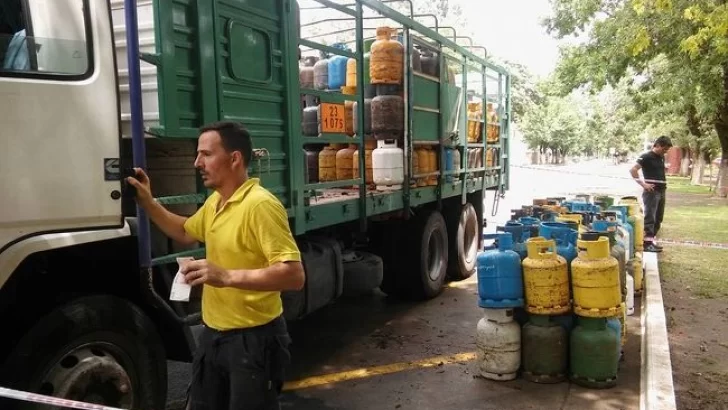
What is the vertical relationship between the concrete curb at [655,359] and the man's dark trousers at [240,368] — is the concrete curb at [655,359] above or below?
below

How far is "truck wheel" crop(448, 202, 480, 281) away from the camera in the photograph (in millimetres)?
7859

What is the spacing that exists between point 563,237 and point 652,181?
5.47 m

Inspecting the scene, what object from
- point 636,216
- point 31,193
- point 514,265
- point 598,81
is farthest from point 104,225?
point 598,81

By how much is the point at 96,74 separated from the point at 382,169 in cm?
328

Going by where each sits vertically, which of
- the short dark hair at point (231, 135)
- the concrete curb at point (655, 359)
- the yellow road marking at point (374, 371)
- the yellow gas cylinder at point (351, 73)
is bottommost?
the yellow road marking at point (374, 371)

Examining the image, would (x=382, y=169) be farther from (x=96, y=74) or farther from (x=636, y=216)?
(x=636, y=216)

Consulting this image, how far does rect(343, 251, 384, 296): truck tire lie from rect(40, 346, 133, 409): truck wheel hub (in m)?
2.82

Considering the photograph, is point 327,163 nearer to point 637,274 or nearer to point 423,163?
point 423,163

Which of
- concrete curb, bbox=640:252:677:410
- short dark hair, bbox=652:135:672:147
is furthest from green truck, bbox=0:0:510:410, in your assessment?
short dark hair, bbox=652:135:672:147

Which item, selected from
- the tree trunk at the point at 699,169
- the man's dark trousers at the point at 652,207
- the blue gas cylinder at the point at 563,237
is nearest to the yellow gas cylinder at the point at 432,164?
the blue gas cylinder at the point at 563,237

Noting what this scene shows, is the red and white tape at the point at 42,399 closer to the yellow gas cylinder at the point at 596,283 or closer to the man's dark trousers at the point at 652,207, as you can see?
the yellow gas cylinder at the point at 596,283

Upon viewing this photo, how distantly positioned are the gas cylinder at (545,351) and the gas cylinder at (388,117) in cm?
212

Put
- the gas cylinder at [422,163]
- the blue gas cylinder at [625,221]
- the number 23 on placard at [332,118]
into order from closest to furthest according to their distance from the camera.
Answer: the number 23 on placard at [332,118] < the gas cylinder at [422,163] < the blue gas cylinder at [625,221]

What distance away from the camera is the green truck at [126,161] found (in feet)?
7.87
